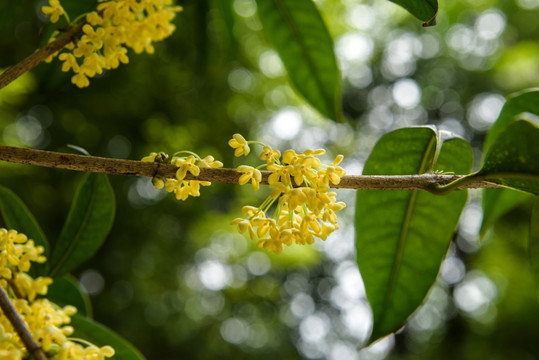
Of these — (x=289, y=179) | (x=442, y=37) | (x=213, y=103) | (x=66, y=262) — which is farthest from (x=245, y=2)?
(x=289, y=179)

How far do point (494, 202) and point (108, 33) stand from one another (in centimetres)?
57

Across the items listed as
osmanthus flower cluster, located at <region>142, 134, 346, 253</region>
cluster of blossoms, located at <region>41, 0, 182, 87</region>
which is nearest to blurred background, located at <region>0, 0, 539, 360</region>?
cluster of blossoms, located at <region>41, 0, 182, 87</region>

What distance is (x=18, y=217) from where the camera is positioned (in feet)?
2.31

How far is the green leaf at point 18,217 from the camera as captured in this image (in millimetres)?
693

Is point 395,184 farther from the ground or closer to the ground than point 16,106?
farther from the ground

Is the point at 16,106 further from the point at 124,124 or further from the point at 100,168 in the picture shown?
the point at 100,168

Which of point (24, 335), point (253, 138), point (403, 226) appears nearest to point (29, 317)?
point (24, 335)

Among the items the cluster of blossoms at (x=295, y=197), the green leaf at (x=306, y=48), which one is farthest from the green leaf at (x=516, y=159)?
the green leaf at (x=306, y=48)

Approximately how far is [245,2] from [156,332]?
192 cm

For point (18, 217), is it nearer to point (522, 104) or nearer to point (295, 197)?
point (295, 197)

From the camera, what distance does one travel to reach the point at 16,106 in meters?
2.20

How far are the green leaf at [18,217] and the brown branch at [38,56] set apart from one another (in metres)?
0.24

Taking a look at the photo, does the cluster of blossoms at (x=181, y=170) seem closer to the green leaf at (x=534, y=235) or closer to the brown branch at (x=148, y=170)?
the brown branch at (x=148, y=170)

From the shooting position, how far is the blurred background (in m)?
2.28
